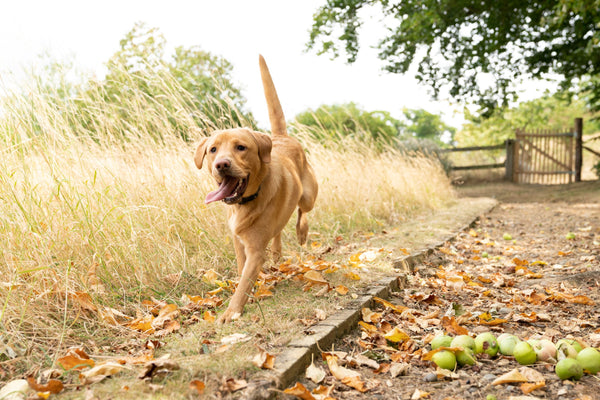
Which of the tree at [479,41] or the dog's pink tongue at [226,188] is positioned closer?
the dog's pink tongue at [226,188]

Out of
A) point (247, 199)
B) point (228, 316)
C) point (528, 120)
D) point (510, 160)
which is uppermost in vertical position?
point (528, 120)

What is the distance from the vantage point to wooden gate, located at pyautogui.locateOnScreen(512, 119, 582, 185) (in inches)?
665

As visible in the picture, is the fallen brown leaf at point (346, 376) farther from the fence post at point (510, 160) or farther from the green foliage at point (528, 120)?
the green foliage at point (528, 120)

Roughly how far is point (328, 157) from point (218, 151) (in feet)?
13.5

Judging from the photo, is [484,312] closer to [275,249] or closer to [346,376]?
[346,376]

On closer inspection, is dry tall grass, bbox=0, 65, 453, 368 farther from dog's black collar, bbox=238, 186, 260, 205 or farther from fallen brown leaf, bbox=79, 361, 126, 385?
dog's black collar, bbox=238, 186, 260, 205

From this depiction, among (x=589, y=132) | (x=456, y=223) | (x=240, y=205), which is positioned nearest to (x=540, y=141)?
(x=456, y=223)

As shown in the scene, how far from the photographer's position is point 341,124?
25.6 ft

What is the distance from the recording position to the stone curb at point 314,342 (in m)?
1.76

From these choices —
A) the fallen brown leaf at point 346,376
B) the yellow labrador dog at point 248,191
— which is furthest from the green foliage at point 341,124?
the fallen brown leaf at point 346,376

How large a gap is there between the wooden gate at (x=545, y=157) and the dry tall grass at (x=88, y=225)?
1602 centimetres

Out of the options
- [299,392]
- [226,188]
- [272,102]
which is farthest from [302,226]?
[299,392]

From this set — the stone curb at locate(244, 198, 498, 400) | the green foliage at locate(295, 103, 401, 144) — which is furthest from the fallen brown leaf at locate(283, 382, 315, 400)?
the green foliage at locate(295, 103, 401, 144)

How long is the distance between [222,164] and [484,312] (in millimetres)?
1796
